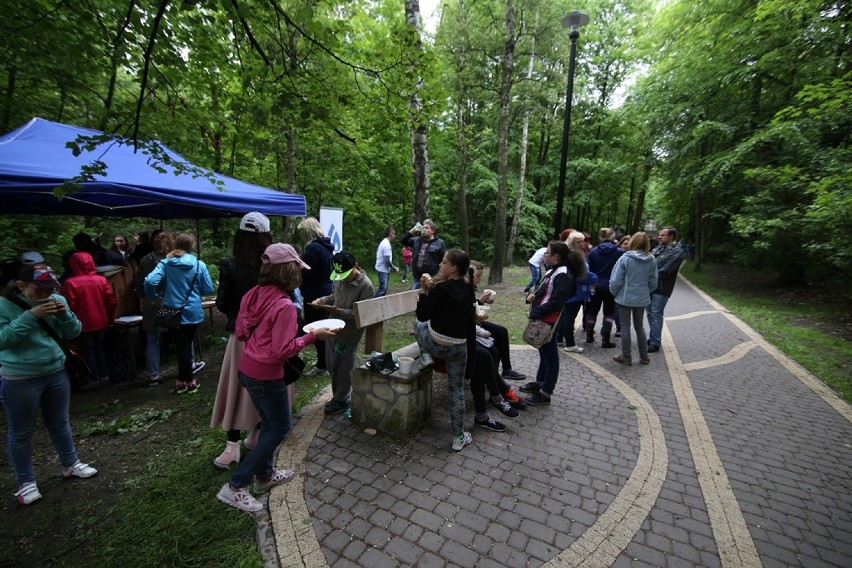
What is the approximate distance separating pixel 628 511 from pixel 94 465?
459 cm

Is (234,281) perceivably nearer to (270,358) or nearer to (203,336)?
(270,358)

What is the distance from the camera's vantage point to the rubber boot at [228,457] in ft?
10.6

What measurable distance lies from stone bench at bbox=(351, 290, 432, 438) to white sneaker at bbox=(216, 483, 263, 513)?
4.18ft

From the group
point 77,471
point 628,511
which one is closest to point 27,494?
point 77,471

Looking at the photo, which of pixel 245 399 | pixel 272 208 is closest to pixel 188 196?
pixel 272 208

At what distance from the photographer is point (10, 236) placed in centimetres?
750

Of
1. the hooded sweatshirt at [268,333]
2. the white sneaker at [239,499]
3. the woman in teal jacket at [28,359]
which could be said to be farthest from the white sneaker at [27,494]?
A: the hooded sweatshirt at [268,333]

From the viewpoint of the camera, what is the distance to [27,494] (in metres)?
2.87

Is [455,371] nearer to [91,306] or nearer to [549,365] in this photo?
[549,365]

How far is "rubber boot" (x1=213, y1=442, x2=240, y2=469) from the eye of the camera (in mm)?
3230

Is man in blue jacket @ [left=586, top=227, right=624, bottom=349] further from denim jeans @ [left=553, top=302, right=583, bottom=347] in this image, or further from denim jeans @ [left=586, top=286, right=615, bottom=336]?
denim jeans @ [left=553, top=302, right=583, bottom=347]

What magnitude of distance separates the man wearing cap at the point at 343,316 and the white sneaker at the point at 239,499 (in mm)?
1400

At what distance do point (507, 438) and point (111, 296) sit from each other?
520 cm

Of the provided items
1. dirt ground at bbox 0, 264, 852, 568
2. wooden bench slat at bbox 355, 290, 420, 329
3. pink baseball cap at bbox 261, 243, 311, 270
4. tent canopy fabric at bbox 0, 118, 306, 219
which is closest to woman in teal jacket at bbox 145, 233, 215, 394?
dirt ground at bbox 0, 264, 852, 568
